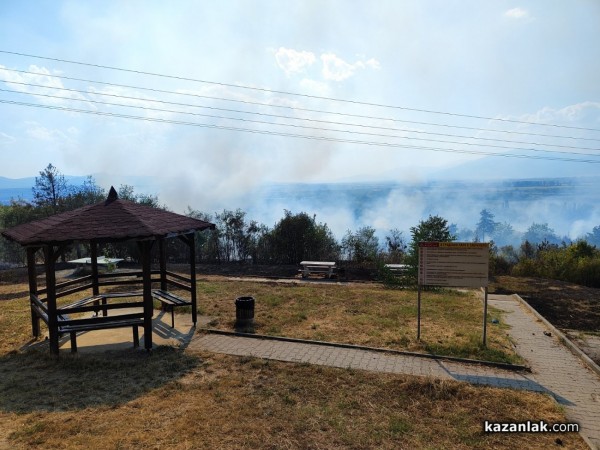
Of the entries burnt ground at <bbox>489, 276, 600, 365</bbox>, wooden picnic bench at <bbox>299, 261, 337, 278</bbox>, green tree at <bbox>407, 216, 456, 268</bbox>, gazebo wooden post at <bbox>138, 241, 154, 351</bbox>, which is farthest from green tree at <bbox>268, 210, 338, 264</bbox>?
gazebo wooden post at <bbox>138, 241, 154, 351</bbox>

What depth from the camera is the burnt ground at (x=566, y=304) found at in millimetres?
8953

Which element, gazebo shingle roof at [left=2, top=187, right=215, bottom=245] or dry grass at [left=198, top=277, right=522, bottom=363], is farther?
dry grass at [left=198, top=277, right=522, bottom=363]

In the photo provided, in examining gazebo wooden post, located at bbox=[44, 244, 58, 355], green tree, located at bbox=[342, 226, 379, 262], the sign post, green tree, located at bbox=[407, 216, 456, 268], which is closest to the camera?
gazebo wooden post, located at bbox=[44, 244, 58, 355]

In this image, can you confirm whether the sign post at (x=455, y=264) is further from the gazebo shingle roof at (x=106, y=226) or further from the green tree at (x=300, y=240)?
the green tree at (x=300, y=240)

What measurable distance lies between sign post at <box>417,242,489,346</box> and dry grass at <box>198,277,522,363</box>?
809 mm

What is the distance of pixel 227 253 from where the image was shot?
89.2 ft

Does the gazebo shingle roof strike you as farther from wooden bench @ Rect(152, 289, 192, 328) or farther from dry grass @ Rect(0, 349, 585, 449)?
dry grass @ Rect(0, 349, 585, 449)

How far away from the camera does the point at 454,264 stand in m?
7.77

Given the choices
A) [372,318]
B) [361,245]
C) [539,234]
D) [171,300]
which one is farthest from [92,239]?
[539,234]

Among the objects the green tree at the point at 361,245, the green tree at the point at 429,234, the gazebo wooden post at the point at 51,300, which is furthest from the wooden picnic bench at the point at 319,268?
the gazebo wooden post at the point at 51,300

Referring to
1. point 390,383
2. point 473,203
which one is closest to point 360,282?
point 390,383

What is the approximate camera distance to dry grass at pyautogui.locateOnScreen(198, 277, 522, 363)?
25.6 feet

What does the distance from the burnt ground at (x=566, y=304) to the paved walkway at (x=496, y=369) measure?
929 mm

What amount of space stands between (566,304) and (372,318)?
7.41 meters
